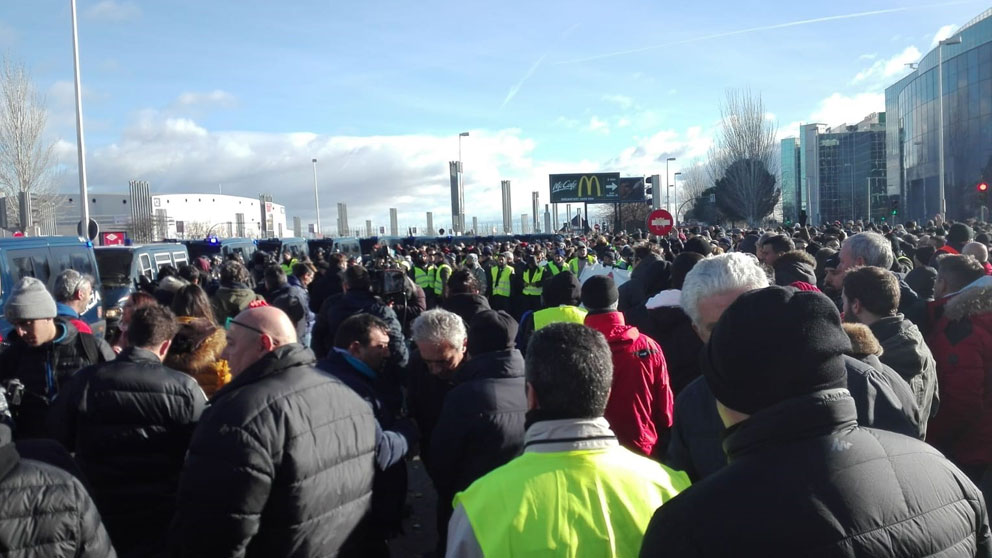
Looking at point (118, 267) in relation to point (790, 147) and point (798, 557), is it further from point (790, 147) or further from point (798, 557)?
point (790, 147)

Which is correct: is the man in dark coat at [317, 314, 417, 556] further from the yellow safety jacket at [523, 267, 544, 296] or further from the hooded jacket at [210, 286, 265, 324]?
the yellow safety jacket at [523, 267, 544, 296]

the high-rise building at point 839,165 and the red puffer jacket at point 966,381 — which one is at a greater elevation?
the high-rise building at point 839,165

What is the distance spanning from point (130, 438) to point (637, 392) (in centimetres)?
268

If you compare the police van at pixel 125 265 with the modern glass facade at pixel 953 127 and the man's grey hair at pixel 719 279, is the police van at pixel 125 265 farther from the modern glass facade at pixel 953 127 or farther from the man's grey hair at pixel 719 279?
the modern glass facade at pixel 953 127

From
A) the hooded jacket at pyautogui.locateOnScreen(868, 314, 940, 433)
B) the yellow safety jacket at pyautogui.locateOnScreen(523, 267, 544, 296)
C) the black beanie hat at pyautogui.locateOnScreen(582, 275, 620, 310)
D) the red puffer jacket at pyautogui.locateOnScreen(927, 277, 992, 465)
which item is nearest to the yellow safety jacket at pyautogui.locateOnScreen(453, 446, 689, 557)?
the hooded jacket at pyautogui.locateOnScreen(868, 314, 940, 433)

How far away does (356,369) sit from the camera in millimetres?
4180

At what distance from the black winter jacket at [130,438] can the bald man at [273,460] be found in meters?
0.53

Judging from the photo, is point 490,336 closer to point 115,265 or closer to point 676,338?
point 676,338

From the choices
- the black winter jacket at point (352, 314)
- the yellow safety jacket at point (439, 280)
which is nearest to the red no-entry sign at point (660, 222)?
the yellow safety jacket at point (439, 280)

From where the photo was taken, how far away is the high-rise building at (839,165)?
81562 millimetres

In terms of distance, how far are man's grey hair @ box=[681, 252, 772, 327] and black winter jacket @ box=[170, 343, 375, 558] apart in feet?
5.50

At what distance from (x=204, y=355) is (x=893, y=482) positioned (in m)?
3.73

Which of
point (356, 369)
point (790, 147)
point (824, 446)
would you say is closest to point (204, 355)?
point (356, 369)

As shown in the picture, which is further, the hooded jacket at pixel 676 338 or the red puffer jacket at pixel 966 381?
the hooded jacket at pixel 676 338
